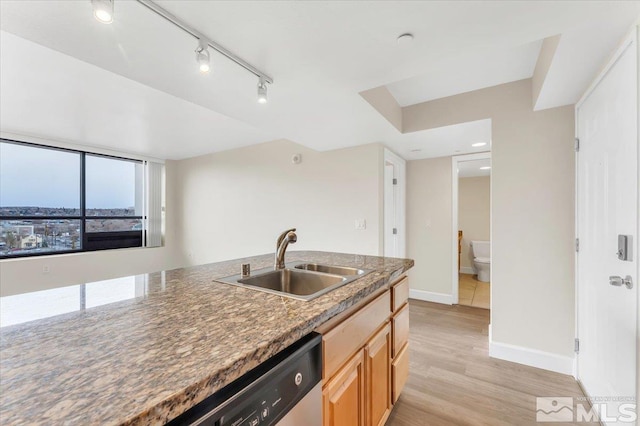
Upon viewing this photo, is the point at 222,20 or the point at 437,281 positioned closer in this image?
the point at 222,20

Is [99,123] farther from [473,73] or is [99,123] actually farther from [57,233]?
[473,73]

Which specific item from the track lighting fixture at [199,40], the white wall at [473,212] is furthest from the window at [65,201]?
the white wall at [473,212]

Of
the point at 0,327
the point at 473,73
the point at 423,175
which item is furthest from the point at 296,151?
the point at 0,327

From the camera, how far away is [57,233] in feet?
13.8

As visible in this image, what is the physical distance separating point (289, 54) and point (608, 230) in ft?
7.06

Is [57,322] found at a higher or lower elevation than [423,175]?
lower

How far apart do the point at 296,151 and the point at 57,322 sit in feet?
10.7

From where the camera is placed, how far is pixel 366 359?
1271 mm

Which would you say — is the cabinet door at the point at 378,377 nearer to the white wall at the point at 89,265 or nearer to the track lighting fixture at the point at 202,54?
the track lighting fixture at the point at 202,54

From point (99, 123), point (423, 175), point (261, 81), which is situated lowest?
point (423, 175)

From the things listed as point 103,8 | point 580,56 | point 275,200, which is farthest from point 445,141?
point 103,8

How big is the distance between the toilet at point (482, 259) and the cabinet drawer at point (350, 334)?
4.32 m

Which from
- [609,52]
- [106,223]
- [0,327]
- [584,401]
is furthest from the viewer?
[106,223]

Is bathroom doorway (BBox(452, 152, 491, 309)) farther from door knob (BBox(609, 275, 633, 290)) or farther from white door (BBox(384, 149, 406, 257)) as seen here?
door knob (BBox(609, 275, 633, 290))
